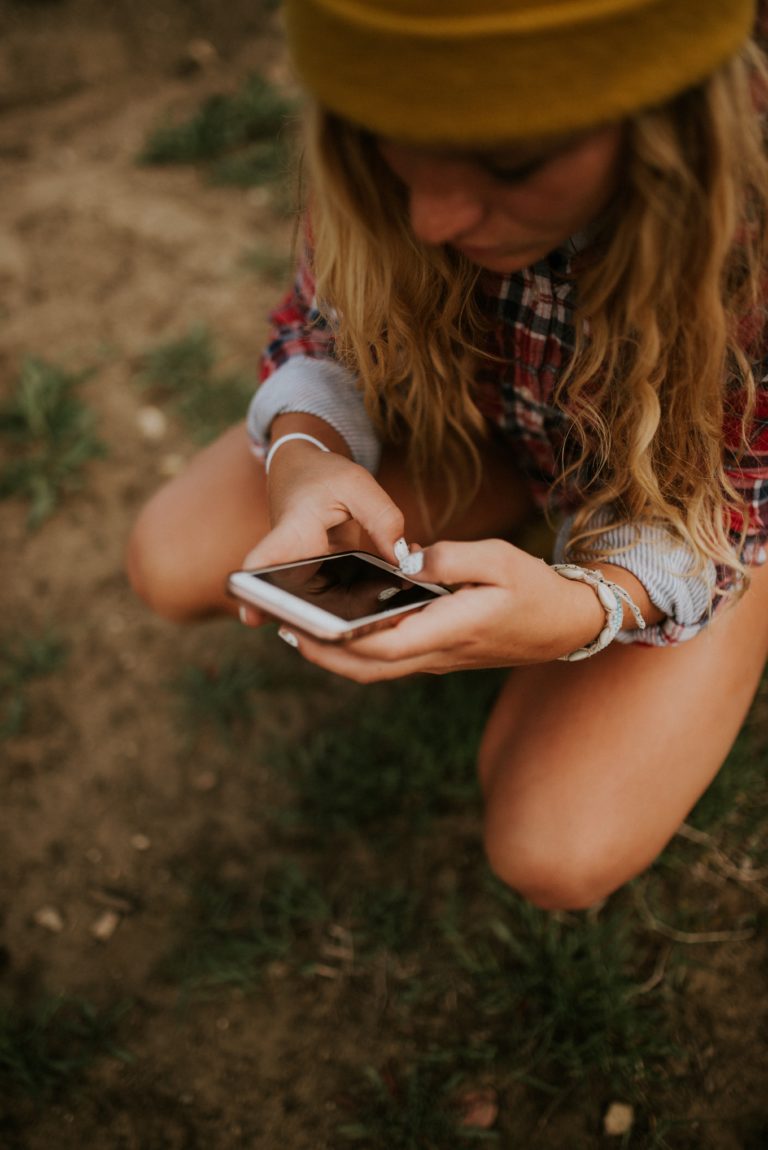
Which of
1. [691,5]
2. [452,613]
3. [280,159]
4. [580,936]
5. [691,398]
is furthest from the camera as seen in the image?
[280,159]

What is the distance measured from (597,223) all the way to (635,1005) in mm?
1580

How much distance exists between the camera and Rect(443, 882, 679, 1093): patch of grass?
1793 millimetres

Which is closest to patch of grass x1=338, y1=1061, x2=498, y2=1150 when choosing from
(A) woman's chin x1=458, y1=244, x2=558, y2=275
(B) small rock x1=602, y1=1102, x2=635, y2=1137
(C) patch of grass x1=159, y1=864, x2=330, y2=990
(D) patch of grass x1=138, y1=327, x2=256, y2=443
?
(B) small rock x1=602, y1=1102, x2=635, y2=1137

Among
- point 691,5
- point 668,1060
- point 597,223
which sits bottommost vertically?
point 668,1060

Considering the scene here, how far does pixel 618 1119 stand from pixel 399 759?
896mm

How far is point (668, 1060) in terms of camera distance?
5.90 feet

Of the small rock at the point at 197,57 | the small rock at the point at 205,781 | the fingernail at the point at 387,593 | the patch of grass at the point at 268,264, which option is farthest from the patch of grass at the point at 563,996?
the small rock at the point at 197,57

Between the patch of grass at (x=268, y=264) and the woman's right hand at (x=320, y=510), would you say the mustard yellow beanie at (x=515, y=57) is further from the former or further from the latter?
the patch of grass at (x=268, y=264)

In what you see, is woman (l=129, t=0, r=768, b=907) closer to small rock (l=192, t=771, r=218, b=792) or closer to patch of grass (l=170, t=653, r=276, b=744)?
patch of grass (l=170, t=653, r=276, b=744)

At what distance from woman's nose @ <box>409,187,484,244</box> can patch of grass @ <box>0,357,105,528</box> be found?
201cm

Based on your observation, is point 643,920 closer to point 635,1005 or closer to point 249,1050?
point 635,1005

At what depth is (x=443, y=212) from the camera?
106 cm

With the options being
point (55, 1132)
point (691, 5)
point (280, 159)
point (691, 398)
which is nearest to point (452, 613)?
point (691, 398)

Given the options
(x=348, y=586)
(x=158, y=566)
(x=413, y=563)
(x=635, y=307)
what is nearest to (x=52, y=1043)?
(x=158, y=566)
